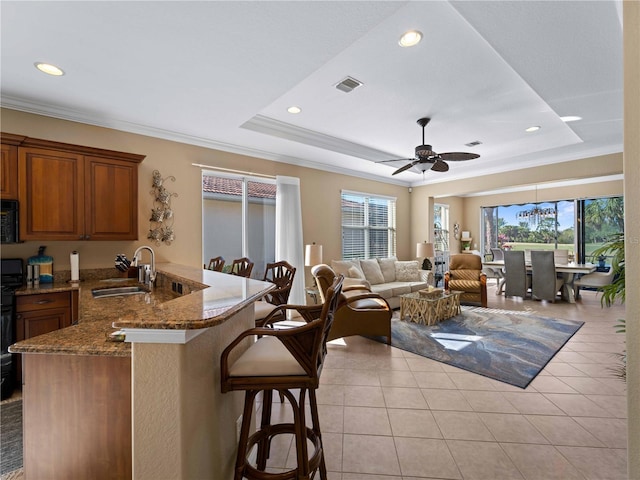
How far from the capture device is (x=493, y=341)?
150 inches

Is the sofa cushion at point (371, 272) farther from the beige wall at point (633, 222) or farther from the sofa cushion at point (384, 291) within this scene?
the beige wall at point (633, 222)

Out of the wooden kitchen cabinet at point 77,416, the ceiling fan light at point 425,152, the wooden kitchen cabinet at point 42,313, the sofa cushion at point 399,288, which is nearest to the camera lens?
the wooden kitchen cabinet at point 77,416

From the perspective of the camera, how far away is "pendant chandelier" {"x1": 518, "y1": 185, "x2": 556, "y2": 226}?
8.71 m

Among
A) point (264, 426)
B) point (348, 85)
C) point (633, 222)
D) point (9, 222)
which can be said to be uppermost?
point (348, 85)

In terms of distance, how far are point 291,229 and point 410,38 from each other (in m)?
3.22

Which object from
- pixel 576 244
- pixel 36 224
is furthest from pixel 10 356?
pixel 576 244

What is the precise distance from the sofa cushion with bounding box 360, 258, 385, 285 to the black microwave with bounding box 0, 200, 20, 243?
185 inches

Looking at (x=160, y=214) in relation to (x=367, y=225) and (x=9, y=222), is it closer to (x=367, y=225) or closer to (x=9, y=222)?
(x=9, y=222)

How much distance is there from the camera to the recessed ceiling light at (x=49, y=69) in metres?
2.35

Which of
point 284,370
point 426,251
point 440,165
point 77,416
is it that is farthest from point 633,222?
point 426,251

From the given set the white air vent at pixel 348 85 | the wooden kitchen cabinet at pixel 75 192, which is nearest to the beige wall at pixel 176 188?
the wooden kitchen cabinet at pixel 75 192

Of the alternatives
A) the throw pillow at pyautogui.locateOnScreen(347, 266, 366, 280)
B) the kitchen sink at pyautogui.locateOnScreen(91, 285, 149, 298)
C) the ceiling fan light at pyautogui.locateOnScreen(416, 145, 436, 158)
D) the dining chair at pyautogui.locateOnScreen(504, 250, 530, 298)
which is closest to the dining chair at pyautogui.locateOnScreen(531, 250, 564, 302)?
the dining chair at pyautogui.locateOnScreen(504, 250, 530, 298)

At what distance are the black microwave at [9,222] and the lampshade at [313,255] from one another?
332 cm

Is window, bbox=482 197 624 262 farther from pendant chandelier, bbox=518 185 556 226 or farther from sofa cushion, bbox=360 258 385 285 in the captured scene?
sofa cushion, bbox=360 258 385 285
